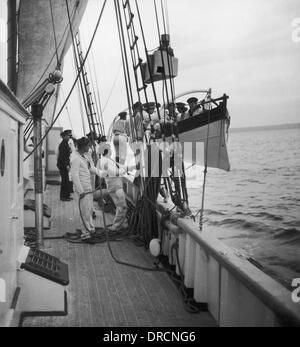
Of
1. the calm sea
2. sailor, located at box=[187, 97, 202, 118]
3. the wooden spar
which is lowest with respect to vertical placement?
the calm sea

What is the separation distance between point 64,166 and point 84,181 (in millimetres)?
4058

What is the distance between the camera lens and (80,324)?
341cm

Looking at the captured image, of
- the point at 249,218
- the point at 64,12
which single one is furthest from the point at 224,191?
the point at 64,12

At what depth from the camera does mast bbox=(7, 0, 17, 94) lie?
6219 millimetres

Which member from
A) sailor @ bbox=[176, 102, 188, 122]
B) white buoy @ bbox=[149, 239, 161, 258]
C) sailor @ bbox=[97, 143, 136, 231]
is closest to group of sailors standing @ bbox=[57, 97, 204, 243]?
sailor @ bbox=[97, 143, 136, 231]

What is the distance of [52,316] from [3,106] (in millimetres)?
2003

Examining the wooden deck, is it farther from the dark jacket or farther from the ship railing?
the dark jacket

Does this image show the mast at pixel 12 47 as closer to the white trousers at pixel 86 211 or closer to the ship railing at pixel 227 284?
the white trousers at pixel 86 211

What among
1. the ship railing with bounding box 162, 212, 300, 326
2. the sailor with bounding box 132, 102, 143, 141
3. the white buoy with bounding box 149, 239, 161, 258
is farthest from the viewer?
the sailor with bounding box 132, 102, 143, 141

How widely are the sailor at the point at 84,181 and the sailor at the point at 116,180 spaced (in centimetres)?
31

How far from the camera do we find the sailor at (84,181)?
5.97 metres

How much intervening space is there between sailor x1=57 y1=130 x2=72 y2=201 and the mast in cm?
375

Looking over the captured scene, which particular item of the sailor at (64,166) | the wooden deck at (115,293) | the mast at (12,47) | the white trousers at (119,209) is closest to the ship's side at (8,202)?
the wooden deck at (115,293)

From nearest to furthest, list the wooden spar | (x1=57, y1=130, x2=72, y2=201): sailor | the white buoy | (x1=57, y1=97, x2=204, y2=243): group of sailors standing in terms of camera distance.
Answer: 1. the white buoy
2. the wooden spar
3. (x1=57, y1=97, x2=204, y2=243): group of sailors standing
4. (x1=57, y1=130, x2=72, y2=201): sailor
